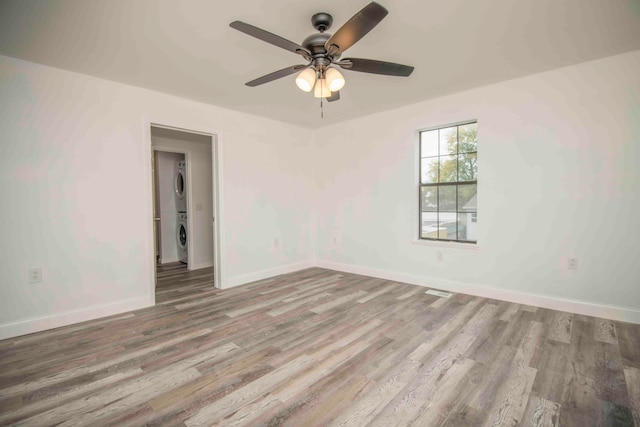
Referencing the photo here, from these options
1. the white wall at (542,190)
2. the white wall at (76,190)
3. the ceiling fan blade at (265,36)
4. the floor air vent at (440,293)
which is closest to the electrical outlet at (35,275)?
the white wall at (76,190)

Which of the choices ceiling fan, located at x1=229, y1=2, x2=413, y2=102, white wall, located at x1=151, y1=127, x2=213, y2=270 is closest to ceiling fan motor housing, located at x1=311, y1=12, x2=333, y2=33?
ceiling fan, located at x1=229, y1=2, x2=413, y2=102

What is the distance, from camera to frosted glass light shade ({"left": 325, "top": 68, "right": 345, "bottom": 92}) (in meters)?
2.12

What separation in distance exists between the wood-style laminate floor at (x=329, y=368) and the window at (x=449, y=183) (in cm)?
105

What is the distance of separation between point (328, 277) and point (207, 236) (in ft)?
8.66

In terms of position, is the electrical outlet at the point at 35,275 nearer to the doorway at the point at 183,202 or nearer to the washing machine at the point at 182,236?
the doorway at the point at 183,202

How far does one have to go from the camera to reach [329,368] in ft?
6.69

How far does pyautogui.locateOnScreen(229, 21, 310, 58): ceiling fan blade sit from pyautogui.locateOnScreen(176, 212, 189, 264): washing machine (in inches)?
181

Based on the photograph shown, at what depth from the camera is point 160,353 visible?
7.48 ft

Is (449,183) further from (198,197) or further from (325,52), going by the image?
(198,197)

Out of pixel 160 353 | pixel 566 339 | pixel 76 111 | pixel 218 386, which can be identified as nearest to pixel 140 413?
pixel 218 386

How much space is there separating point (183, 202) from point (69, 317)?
130 inches

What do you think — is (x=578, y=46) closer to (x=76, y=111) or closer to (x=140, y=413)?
(x=140, y=413)

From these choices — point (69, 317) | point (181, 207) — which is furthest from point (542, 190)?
point (181, 207)

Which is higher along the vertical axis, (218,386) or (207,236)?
(207,236)
